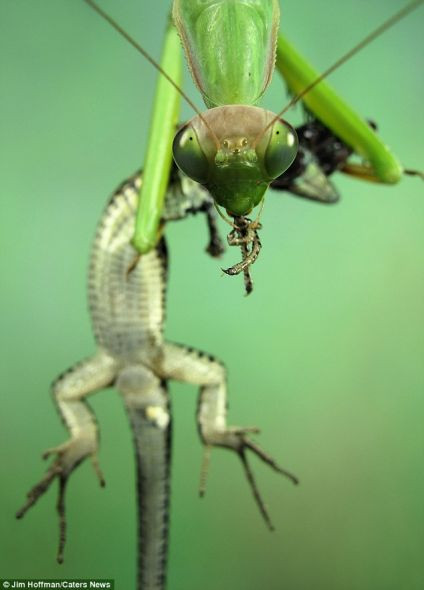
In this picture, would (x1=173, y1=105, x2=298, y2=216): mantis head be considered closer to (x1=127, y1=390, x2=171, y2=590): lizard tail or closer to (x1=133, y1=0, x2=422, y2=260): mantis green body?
(x1=133, y1=0, x2=422, y2=260): mantis green body

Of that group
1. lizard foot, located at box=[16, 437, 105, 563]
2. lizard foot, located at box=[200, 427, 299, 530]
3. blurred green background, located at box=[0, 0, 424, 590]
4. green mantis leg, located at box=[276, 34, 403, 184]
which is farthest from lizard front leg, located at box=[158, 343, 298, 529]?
blurred green background, located at box=[0, 0, 424, 590]

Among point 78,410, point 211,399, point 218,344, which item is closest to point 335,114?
point 211,399

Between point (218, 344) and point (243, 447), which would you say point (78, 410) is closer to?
point (243, 447)

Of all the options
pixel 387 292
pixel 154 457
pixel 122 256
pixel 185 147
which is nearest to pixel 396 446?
pixel 387 292

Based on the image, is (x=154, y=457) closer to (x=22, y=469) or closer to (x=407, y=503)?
(x=22, y=469)

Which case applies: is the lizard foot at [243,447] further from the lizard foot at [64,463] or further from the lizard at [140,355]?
the lizard foot at [64,463]

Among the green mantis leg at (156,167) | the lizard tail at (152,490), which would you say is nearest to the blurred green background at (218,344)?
the lizard tail at (152,490)
